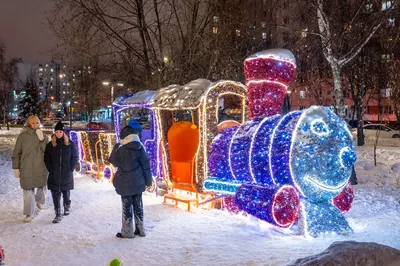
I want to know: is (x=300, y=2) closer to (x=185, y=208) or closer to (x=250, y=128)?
(x=250, y=128)

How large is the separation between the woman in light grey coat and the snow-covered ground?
42 cm

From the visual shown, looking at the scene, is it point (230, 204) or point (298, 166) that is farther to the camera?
point (230, 204)

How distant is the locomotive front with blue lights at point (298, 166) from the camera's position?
22.2ft

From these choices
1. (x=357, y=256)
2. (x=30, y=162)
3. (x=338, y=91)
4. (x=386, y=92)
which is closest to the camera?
(x=357, y=256)

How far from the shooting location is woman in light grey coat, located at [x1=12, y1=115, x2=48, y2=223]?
320 inches

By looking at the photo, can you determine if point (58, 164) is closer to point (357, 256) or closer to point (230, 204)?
point (230, 204)

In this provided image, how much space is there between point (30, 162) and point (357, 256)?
6114 mm

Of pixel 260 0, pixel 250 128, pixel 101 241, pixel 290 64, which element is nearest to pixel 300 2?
pixel 260 0

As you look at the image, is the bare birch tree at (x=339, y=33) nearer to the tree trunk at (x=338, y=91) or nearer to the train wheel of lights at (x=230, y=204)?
the tree trunk at (x=338, y=91)

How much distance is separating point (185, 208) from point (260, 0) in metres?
8.39

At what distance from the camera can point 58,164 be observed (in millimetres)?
8094

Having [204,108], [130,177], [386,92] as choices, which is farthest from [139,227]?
[386,92]

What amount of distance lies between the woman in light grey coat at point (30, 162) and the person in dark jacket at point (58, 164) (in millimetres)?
224

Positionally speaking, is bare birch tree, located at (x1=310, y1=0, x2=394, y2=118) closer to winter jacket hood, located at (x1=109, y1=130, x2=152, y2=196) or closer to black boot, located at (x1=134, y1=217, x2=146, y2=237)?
winter jacket hood, located at (x1=109, y1=130, x2=152, y2=196)
